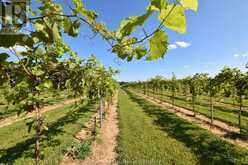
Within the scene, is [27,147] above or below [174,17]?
below

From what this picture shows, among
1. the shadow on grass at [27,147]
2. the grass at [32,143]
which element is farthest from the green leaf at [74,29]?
the shadow on grass at [27,147]

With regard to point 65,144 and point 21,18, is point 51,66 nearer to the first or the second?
point 21,18

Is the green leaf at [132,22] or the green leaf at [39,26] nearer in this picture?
the green leaf at [132,22]

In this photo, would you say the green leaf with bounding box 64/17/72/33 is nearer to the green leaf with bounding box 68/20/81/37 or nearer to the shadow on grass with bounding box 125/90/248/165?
the green leaf with bounding box 68/20/81/37

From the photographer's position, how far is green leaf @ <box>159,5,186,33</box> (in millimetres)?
631

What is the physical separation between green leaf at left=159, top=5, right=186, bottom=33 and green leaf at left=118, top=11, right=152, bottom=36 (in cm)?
5

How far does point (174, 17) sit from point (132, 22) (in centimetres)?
12

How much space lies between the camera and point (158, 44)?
0.74m

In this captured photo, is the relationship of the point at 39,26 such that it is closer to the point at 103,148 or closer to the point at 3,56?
the point at 3,56

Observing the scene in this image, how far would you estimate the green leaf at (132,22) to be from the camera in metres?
0.63

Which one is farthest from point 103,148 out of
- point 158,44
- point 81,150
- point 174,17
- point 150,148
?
point 174,17

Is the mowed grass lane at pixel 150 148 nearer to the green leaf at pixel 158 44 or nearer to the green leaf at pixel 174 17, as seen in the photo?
the green leaf at pixel 158 44

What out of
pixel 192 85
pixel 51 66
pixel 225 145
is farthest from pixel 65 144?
pixel 192 85

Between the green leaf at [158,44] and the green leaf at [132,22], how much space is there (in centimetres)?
8
